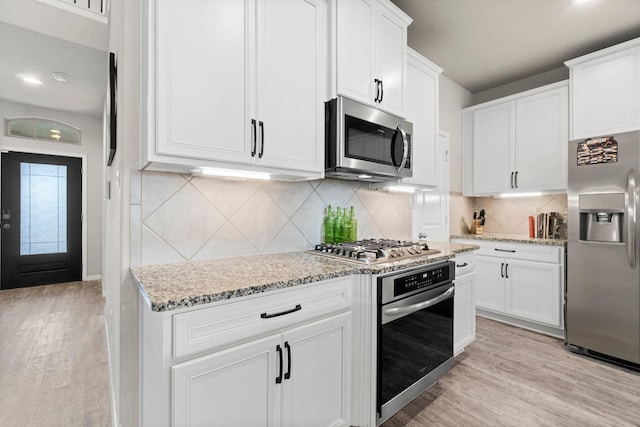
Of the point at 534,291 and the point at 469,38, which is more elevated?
the point at 469,38

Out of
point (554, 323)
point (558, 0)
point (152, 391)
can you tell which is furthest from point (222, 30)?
point (554, 323)

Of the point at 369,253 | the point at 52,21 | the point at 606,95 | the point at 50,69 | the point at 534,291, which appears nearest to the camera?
the point at 369,253

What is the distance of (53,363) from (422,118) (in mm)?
3542

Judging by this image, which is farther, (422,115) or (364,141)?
(422,115)

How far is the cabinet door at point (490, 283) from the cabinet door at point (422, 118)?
1283 mm

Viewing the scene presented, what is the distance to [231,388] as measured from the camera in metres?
1.12

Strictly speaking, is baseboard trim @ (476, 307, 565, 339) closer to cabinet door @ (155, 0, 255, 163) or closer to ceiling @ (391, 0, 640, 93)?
ceiling @ (391, 0, 640, 93)

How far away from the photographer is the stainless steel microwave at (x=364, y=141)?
1.81 metres

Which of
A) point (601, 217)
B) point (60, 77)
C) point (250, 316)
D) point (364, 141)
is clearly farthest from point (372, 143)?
point (60, 77)

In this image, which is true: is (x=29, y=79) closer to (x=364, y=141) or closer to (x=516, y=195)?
(x=364, y=141)

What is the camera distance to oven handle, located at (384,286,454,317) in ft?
5.24

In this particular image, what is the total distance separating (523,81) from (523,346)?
2.97 meters

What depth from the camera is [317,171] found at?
177 cm

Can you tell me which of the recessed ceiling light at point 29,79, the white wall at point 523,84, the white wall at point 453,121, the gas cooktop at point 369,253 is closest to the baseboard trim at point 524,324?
the white wall at point 453,121
